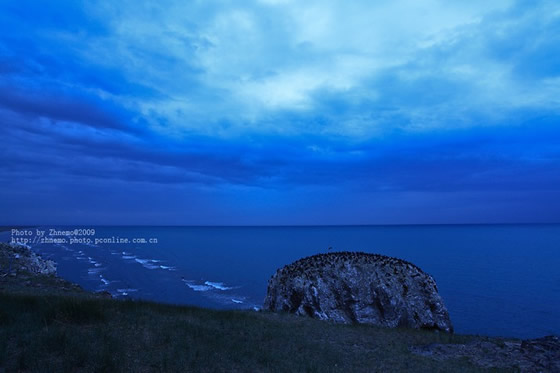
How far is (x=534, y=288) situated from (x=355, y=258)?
134 feet

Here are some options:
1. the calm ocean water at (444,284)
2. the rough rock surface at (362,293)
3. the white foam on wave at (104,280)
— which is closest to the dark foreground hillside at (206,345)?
the rough rock surface at (362,293)

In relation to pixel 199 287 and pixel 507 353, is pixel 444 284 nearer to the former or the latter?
pixel 199 287

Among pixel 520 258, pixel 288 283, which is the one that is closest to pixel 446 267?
pixel 520 258

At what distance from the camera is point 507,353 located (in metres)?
15.6

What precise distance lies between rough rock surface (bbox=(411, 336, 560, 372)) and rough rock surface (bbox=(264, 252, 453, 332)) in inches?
266

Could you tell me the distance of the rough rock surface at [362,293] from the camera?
24203mm

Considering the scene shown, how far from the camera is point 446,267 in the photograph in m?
72.1

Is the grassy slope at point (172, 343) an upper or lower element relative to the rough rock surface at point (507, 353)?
upper

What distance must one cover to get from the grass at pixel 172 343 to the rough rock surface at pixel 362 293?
582 centimetres

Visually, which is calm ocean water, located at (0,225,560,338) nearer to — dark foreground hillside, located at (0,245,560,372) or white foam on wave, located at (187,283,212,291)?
white foam on wave, located at (187,283,212,291)

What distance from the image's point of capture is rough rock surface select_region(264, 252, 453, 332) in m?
24.2

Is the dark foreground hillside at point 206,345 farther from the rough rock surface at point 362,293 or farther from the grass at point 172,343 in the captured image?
the rough rock surface at point 362,293

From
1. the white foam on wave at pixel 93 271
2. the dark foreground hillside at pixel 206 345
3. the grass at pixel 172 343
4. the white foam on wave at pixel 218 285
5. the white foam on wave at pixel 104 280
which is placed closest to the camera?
the grass at pixel 172 343

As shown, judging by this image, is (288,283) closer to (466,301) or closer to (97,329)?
(97,329)
